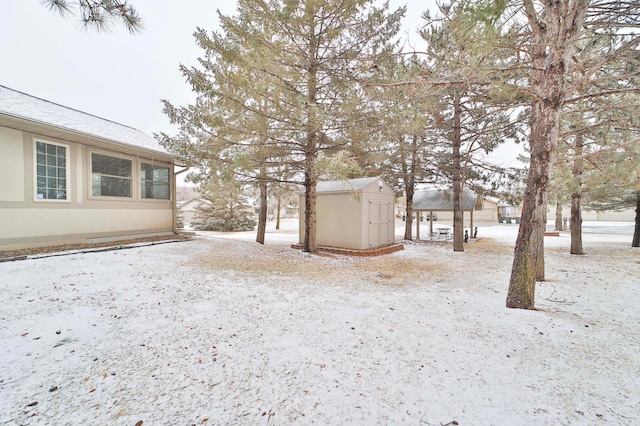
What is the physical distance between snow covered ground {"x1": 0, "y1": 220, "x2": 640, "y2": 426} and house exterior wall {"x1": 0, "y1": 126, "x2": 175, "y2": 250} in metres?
2.12

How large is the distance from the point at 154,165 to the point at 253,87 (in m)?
6.01

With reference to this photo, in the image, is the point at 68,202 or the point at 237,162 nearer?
the point at 237,162

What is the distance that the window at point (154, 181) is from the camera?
9695mm

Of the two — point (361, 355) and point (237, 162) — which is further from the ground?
point (237, 162)

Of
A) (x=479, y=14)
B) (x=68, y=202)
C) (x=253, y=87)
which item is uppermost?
(x=253, y=87)

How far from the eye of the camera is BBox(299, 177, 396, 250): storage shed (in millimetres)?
9281

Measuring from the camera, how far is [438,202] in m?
15.3

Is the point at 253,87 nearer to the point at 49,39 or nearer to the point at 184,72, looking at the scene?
the point at 184,72

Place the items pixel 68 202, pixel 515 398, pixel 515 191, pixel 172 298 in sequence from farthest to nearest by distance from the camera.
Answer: pixel 515 191
pixel 68 202
pixel 172 298
pixel 515 398

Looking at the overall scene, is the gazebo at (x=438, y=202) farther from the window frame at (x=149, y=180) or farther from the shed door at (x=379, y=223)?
the window frame at (x=149, y=180)

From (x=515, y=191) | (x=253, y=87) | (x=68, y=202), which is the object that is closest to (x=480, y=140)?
(x=515, y=191)

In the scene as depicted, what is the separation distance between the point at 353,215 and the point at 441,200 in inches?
334

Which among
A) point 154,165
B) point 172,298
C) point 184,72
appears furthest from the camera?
point 154,165

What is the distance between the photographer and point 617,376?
8.04 feet
